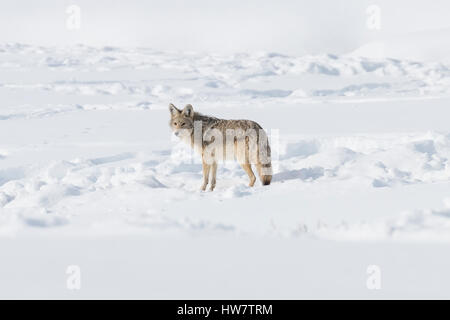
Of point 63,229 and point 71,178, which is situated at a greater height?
point 63,229

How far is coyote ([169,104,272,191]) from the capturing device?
25.1ft

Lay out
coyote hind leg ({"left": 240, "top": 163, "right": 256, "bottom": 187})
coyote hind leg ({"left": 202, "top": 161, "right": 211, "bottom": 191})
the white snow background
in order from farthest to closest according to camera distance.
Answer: coyote hind leg ({"left": 202, "top": 161, "right": 211, "bottom": 191}) → coyote hind leg ({"left": 240, "top": 163, "right": 256, "bottom": 187}) → the white snow background

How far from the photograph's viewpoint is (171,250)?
3715 mm

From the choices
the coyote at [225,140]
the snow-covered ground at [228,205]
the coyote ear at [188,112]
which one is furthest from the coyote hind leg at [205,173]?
the coyote ear at [188,112]

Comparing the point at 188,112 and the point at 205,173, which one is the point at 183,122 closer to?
the point at 188,112

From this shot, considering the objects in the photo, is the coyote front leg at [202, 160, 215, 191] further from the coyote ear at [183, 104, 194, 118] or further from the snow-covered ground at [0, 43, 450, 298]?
the coyote ear at [183, 104, 194, 118]

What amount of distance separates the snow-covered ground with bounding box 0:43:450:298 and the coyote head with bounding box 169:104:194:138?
0.74 m

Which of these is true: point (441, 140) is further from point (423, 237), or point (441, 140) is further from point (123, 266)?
point (123, 266)

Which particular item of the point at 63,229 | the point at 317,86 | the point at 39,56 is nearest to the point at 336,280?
the point at 63,229

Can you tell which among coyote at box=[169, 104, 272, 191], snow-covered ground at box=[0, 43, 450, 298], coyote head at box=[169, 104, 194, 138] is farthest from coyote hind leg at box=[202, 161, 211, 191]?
coyote head at box=[169, 104, 194, 138]

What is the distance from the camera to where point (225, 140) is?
7.78 m

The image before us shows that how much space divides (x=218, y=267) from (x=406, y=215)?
1.74 meters

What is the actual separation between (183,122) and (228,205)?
7.80 feet

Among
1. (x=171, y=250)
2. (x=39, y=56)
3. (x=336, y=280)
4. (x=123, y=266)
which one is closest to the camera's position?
(x=336, y=280)
